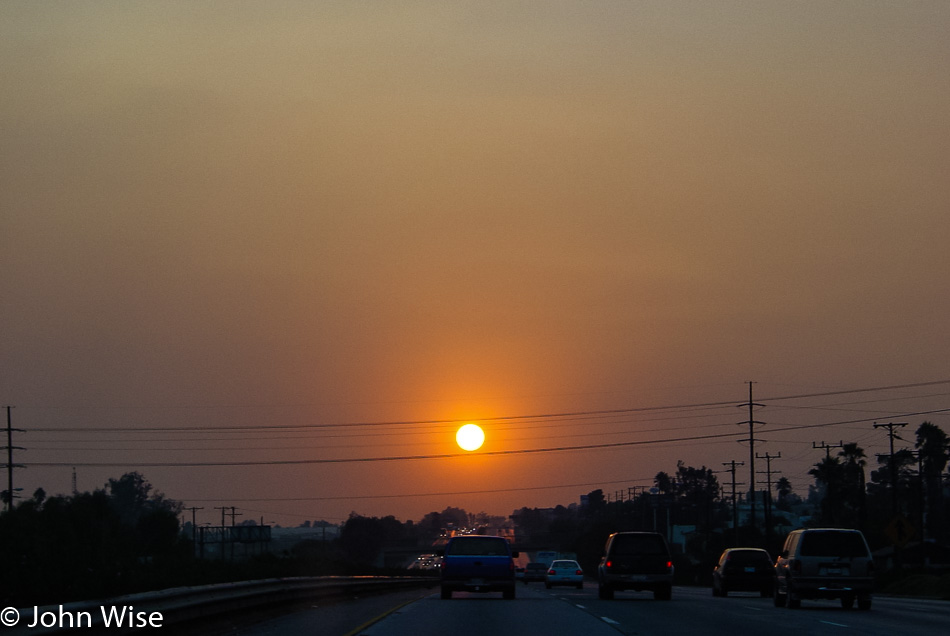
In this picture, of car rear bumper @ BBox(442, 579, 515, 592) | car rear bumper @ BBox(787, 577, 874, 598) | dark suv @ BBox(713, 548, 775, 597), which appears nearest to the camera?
car rear bumper @ BBox(787, 577, 874, 598)

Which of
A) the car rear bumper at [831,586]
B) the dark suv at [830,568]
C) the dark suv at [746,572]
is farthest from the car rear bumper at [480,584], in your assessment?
the dark suv at [746,572]

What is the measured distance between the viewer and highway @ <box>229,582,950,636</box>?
21125mm

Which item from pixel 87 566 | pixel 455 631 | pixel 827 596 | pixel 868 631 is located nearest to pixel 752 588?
pixel 827 596

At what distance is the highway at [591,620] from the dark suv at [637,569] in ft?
11.8

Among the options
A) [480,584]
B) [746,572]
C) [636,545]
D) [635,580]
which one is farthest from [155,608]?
[746,572]

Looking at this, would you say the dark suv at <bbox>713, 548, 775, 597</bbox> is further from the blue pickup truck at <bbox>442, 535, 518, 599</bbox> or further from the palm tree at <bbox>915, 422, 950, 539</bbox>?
the palm tree at <bbox>915, 422, 950, 539</bbox>

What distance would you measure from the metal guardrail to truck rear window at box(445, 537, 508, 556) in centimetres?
703

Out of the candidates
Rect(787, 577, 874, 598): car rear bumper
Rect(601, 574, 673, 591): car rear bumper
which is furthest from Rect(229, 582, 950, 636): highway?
Rect(601, 574, 673, 591): car rear bumper

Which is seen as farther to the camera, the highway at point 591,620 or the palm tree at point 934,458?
the palm tree at point 934,458

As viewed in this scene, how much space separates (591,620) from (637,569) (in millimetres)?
12193

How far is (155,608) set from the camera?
52.0 feet

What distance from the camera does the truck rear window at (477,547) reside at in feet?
116

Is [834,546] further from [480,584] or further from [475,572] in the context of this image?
[475,572]

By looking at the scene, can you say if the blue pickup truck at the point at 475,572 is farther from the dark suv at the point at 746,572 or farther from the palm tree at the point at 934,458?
the palm tree at the point at 934,458
